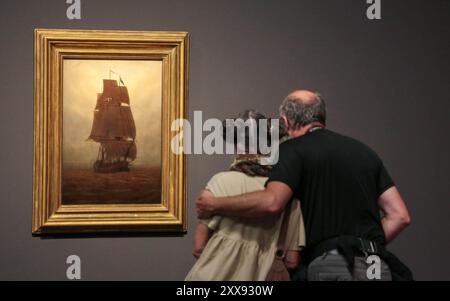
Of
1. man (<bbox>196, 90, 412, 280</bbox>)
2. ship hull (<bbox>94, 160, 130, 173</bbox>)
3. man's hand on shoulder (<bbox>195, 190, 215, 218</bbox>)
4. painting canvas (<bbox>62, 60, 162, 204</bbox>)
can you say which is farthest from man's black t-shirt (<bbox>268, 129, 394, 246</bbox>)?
ship hull (<bbox>94, 160, 130, 173</bbox>)

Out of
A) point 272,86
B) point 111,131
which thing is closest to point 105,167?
point 111,131

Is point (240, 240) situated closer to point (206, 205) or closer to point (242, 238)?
point (242, 238)

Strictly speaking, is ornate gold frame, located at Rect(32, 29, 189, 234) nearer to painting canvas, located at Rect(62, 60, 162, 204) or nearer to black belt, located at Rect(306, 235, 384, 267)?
painting canvas, located at Rect(62, 60, 162, 204)

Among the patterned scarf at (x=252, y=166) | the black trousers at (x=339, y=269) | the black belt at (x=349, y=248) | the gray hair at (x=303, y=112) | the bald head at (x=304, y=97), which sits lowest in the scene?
the black trousers at (x=339, y=269)

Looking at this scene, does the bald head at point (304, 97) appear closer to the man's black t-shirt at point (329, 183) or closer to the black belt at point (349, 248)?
the man's black t-shirt at point (329, 183)

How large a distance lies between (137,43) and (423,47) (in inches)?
84.7

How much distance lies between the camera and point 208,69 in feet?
14.4

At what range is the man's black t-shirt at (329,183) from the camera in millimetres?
2953

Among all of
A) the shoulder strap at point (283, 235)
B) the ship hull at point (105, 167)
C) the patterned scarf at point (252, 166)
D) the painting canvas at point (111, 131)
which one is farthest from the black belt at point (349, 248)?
the ship hull at point (105, 167)

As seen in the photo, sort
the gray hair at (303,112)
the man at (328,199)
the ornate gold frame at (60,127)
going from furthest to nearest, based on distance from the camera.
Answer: the ornate gold frame at (60,127) < the gray hair at (303,112) < the man at (328,199)

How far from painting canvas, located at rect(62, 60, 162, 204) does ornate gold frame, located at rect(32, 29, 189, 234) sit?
53mm

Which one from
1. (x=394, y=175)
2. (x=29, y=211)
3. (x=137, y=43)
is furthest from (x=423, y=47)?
(x=29, y=211)

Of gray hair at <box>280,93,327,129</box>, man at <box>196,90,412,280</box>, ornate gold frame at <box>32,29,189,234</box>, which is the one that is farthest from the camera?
ornate gold frame at <box>32,29,189,234</box>

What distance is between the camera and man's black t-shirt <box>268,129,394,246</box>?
295cm
